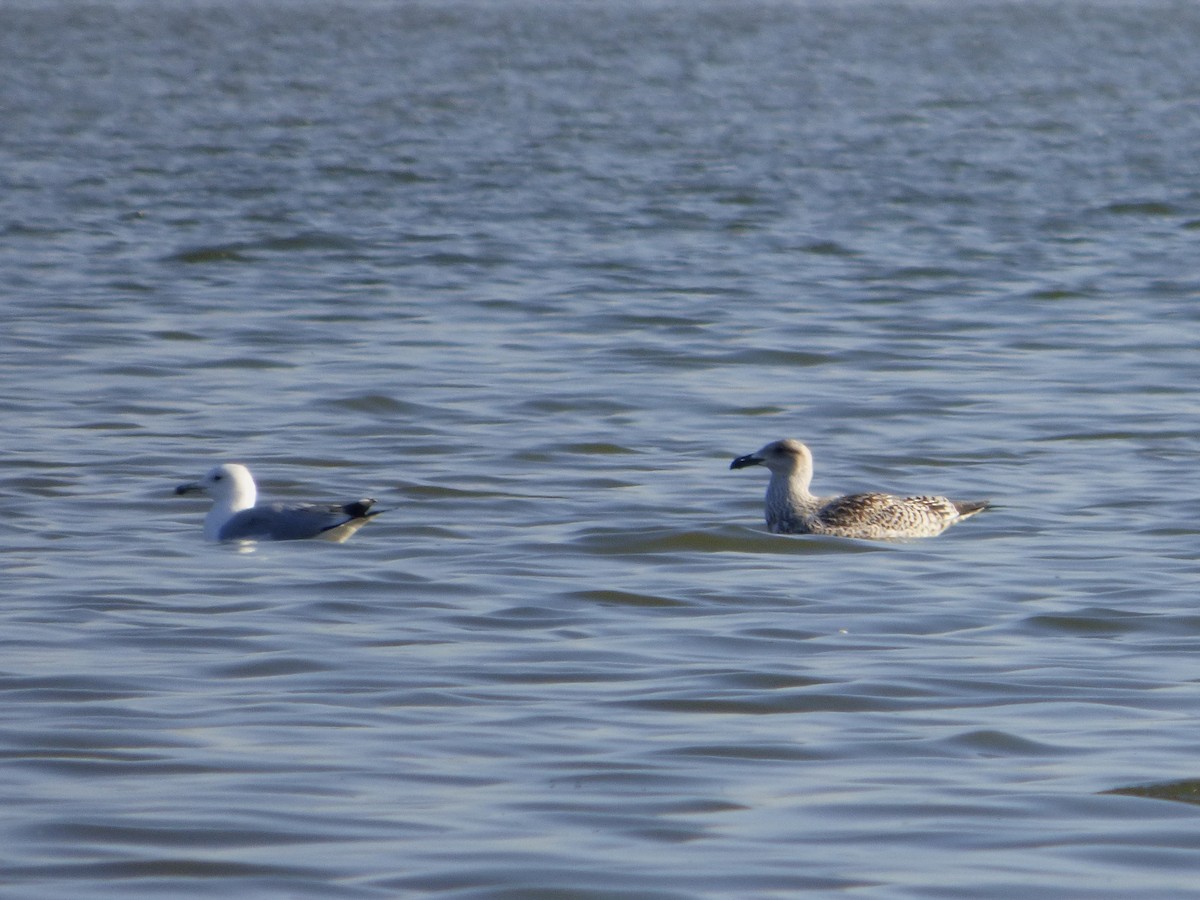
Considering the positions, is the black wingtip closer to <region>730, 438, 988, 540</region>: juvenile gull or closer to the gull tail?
the gull tail

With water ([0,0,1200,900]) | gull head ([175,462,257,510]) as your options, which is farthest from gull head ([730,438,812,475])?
gull head ([175,462,257,510])

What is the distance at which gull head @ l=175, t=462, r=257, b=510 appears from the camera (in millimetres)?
11602

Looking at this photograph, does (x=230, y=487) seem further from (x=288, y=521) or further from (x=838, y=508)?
(x=838, y=508)

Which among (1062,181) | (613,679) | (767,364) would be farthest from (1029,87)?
(613,679)

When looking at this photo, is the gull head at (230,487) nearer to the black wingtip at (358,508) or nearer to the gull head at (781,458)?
the black wingtip at (358,508)

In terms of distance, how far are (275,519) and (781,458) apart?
103 inches

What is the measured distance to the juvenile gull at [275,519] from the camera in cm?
1123

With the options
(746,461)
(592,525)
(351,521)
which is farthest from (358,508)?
(746,461)

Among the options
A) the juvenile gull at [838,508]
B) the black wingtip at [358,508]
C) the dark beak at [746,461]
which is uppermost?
the black wingtip at [358,508]

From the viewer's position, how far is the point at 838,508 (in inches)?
463

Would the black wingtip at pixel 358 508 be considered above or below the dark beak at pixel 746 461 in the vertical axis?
above

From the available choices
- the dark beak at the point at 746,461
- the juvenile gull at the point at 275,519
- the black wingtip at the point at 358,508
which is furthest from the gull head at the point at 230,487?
the dark beak at the point at 746,461

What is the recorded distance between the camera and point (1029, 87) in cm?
4691

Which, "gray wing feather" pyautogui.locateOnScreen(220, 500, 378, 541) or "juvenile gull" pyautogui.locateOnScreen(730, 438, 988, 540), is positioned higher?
"gray wing feather" pyautogui.locateOnScreen(220, 500, 378, 541)
